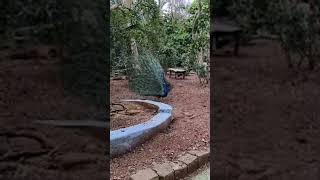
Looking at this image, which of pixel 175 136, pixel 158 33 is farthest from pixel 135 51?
pixel 175 136

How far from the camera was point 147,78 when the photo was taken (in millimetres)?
5746

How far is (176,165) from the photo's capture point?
9.65ft

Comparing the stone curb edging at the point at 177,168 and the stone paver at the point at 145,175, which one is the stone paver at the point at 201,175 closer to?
the stone curb edging at the point at 177,168


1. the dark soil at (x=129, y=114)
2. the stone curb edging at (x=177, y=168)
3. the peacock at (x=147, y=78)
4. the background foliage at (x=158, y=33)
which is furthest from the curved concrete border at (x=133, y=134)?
the peacock at (x=147, y=78)

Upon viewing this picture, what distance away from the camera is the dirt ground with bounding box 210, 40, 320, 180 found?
1.08 meters

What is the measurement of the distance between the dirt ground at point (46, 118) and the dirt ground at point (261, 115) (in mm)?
390

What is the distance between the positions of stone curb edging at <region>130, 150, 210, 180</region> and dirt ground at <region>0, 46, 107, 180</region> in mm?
1527

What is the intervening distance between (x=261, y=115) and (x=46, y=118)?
685 mm

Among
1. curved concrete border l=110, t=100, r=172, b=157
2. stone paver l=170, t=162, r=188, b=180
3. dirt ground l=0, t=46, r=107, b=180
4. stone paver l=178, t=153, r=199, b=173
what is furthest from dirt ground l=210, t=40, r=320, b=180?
curved concrete border l=110, t=100, r=172, b=157

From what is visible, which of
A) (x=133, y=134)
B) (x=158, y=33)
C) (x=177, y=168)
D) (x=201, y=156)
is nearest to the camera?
(x=177, y=168)

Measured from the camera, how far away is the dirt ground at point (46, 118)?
113 centimetres

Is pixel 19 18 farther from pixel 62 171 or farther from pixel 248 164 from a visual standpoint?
pixel 248 164

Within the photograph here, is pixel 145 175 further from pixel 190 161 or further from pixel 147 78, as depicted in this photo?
pixel 147 78

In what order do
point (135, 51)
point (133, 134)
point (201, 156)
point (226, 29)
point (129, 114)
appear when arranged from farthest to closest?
point (135, 51) < point (129, 114) < point (133, 134) < point (201, 156) < point (226, 29)
